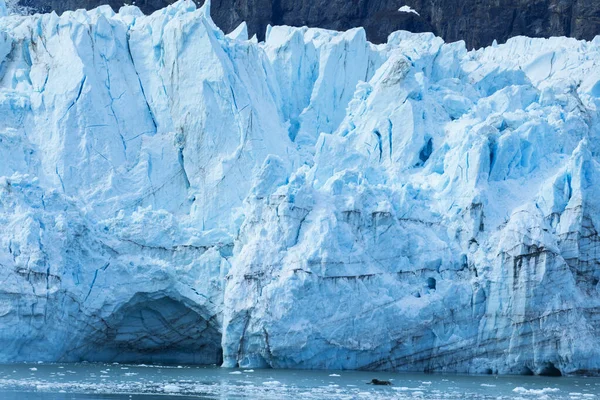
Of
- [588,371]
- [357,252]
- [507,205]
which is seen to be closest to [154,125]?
[357,252]

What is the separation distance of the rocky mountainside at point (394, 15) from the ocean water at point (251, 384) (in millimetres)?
15110

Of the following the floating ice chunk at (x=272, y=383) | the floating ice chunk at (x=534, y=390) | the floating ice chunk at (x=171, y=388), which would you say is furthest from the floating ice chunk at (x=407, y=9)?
Answer: the floating ice chunk at (x=171, y=388)

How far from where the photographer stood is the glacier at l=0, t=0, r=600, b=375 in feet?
74.0

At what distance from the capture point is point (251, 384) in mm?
19875

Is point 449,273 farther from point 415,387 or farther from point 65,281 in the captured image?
point 65,281

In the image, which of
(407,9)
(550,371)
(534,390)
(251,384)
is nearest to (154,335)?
(251,384)

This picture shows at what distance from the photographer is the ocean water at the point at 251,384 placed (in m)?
18.3

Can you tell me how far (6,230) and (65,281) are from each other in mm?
1308

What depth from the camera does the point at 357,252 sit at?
2280cm

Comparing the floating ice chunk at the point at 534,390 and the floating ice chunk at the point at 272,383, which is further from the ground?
the floating ice chunk at the point at 272,383

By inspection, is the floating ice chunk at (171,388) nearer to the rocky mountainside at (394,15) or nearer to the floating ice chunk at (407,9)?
the rocky mountainside at (394,15)

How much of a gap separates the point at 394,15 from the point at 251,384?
18279 mm

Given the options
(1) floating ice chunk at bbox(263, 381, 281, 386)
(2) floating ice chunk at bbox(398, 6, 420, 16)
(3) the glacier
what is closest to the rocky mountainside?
(2) floating ice chunk at bbox(398, 6, 420, 16)

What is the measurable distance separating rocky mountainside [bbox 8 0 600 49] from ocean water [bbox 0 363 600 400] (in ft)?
49.6
